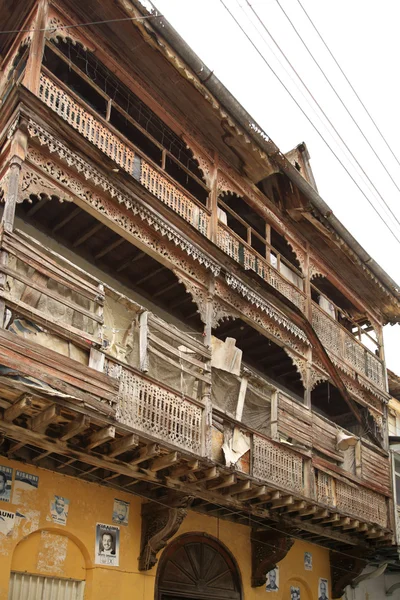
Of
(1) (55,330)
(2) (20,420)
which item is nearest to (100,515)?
(2) (20,420)

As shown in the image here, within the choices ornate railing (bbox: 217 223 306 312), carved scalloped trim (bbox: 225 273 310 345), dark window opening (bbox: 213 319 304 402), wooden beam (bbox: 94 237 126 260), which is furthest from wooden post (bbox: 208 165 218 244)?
dark window opening (bbox: 213 319 304 402)

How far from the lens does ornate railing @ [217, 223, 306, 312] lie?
11.9 m

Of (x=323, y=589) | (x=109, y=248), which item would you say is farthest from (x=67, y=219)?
(x=323, y=589)

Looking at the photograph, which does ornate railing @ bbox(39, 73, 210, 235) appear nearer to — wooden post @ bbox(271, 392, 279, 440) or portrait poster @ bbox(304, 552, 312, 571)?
wooden post @ bbox(271, 392, 279, 440)

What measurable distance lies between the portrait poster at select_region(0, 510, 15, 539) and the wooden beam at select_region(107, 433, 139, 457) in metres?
1.45

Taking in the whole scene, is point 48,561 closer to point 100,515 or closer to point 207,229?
point 100,515

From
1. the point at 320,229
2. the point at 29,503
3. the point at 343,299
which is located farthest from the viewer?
the point at 343,299

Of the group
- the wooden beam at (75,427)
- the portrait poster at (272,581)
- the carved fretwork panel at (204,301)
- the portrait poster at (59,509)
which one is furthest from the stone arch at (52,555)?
the portrait poster at (272,581)

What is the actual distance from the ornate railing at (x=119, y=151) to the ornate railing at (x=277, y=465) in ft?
12.6

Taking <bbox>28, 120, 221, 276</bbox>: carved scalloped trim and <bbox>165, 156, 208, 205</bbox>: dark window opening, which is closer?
<bbox>28, 120, 221, 276</bbox>: carved scalloped trim

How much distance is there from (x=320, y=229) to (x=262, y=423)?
5.28 m

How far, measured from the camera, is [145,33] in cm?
1044

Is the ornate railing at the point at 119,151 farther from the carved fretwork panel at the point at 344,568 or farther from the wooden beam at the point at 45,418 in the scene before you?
the carved fretwork panel at the point at 344,568

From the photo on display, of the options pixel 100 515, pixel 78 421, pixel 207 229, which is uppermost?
pixel 207 229
